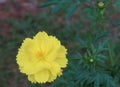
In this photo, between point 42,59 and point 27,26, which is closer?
point 42,59

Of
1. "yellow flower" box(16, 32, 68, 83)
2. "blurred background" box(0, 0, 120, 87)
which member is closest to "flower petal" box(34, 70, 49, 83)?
"yellow flower" box(16, 32, 68, 83)

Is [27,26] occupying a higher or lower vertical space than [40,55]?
higher

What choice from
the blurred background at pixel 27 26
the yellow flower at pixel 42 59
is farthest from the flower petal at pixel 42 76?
the blurred background at pixel 27 26

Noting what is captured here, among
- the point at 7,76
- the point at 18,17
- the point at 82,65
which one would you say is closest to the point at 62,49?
the point at 82,65

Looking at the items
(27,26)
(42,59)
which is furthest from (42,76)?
(27,26)

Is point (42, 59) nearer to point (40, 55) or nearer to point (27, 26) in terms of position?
point (40, 55)

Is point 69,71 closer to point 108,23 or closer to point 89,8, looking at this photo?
point 89,8

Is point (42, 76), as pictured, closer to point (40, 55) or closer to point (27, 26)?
point (40, 55)

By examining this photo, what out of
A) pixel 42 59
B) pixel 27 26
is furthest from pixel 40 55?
pixel 27 26

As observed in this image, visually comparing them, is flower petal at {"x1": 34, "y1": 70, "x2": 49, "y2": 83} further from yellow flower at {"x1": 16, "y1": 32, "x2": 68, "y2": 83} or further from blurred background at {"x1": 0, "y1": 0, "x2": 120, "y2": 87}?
blurred background at {"x1": 0, "y1": 0, "x2": 120, "y2": 87}
